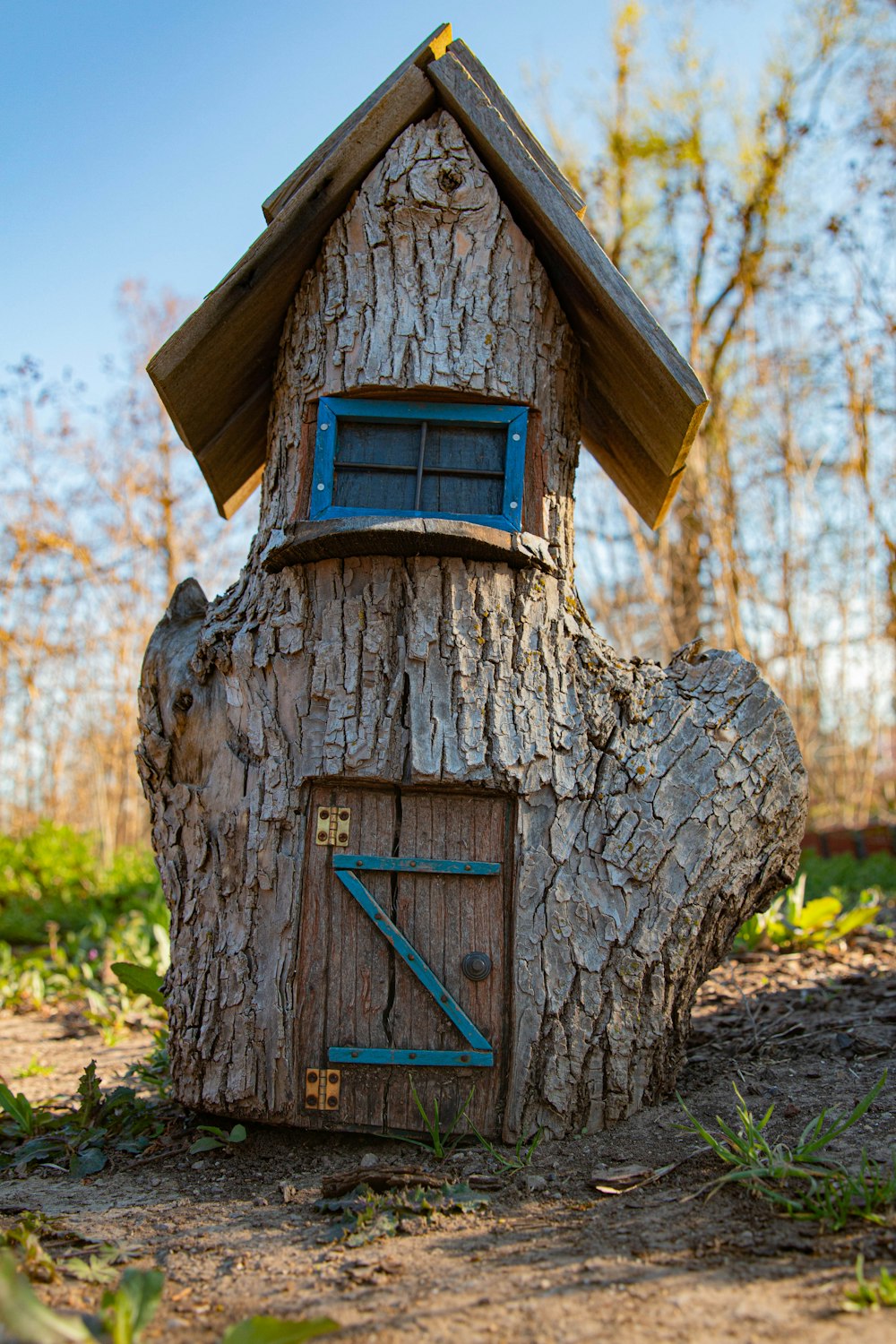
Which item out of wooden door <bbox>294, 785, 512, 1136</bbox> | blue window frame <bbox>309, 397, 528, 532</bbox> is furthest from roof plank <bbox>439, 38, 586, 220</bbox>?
wooden door <bbox>294, 785, 512, 1136</bbox>

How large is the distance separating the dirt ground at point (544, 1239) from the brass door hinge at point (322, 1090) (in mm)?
215

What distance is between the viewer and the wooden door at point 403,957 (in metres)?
3.40

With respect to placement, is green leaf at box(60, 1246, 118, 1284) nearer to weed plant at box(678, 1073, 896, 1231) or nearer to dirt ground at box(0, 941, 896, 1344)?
dirt ground at box(0, 941, 896, 1344)

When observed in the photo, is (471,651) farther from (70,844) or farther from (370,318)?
(70,844)

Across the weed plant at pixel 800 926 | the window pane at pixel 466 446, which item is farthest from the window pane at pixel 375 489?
the weed plant at pixel 800 926

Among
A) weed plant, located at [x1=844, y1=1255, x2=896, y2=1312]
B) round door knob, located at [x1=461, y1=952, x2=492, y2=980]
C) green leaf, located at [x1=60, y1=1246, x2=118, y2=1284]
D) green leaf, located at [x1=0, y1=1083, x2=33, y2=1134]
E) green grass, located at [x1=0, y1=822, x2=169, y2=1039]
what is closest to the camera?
weed plant, located at [x1=844, y1=1255, x2=896, y2=1312]

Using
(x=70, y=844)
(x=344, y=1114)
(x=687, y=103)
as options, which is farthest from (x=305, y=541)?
(x=687, y=103)

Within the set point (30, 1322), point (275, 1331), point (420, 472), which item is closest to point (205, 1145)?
point (275, 1331)

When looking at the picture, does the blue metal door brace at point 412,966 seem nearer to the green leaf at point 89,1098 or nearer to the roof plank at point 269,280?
the green leaf at point 89,1098

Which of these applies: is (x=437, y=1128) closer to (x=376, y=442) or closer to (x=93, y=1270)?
(x=93, y=1270)

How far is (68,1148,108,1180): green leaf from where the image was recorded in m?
3.51

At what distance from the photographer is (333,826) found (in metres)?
3.56

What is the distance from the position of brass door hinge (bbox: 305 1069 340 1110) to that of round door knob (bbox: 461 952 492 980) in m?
0.57

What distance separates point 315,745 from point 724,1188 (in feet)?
6.37
